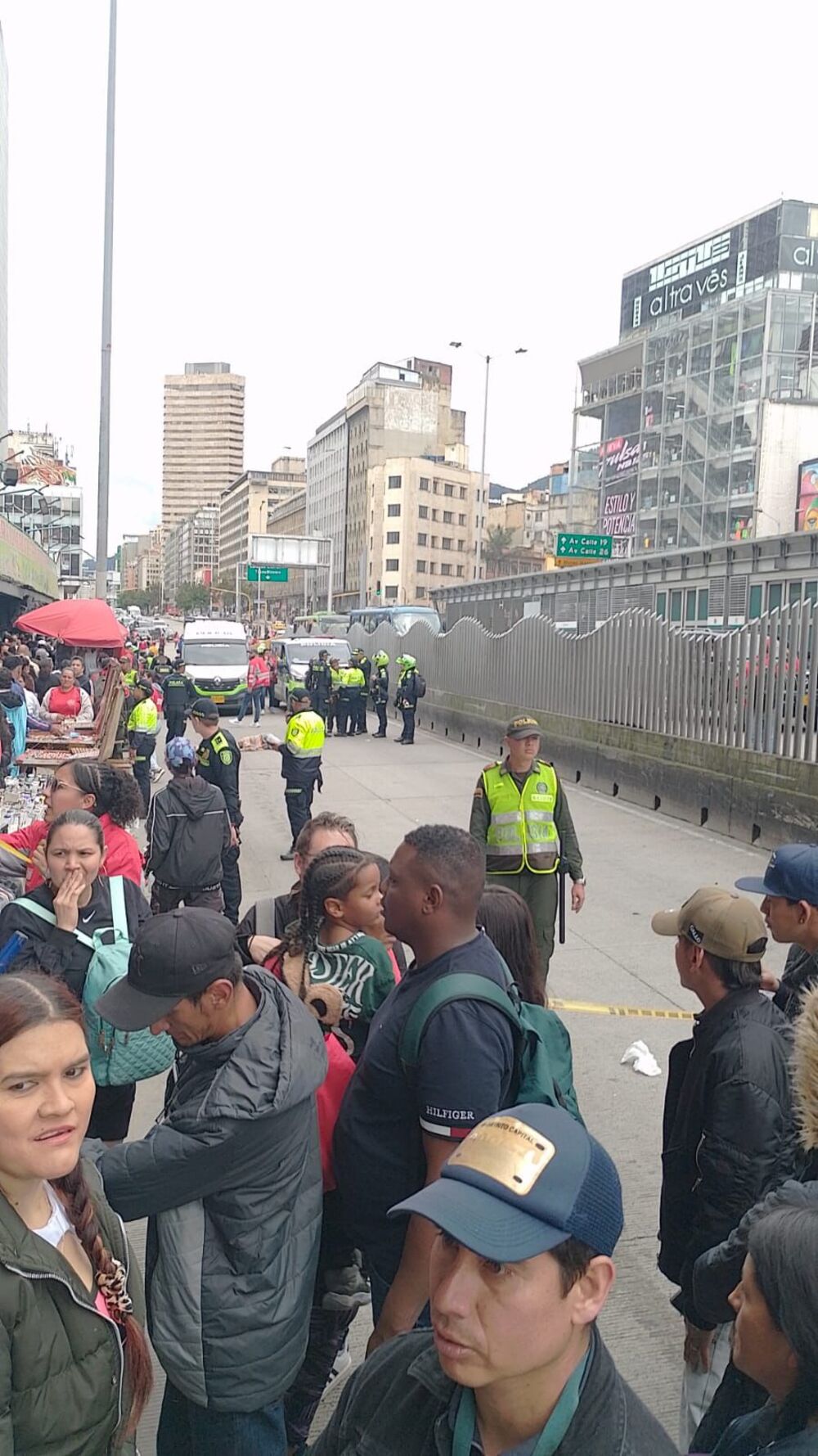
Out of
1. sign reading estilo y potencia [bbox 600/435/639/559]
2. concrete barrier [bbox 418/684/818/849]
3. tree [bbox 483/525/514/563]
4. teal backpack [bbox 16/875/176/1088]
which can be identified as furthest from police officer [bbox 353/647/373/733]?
tree [bbox 483/525/514/563]

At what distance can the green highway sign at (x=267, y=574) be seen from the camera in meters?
69.2

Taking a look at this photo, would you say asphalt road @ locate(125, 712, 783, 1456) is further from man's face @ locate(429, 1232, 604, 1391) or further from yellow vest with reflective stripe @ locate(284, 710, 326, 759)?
man's face @ locate(429, 1232, 604, 1391)

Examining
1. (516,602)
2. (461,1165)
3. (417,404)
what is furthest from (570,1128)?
(417,404)

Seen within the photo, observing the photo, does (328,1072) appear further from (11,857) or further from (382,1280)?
(11,857)

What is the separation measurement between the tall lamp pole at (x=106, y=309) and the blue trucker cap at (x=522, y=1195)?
665 inches

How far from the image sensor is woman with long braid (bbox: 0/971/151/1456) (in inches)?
72.7

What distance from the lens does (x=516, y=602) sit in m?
26.2

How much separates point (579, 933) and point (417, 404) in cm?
11076

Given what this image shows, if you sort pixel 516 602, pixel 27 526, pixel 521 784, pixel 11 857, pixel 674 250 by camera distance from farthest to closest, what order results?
pixel 674 250 < pixel 27 526 < pixel 516 602 < pixel 521 784 < pixel 11 857

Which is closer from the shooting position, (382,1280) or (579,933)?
(382,1280)

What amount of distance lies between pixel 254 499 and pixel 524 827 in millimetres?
156966

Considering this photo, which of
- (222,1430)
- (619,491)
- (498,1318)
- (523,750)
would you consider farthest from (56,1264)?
(619,491)

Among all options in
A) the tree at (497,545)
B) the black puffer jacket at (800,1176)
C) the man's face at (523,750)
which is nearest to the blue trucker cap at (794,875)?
the black puffer jacket at (800,1176)

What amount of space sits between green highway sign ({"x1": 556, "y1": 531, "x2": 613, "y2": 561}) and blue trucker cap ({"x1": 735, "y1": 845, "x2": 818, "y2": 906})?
3669 cm
